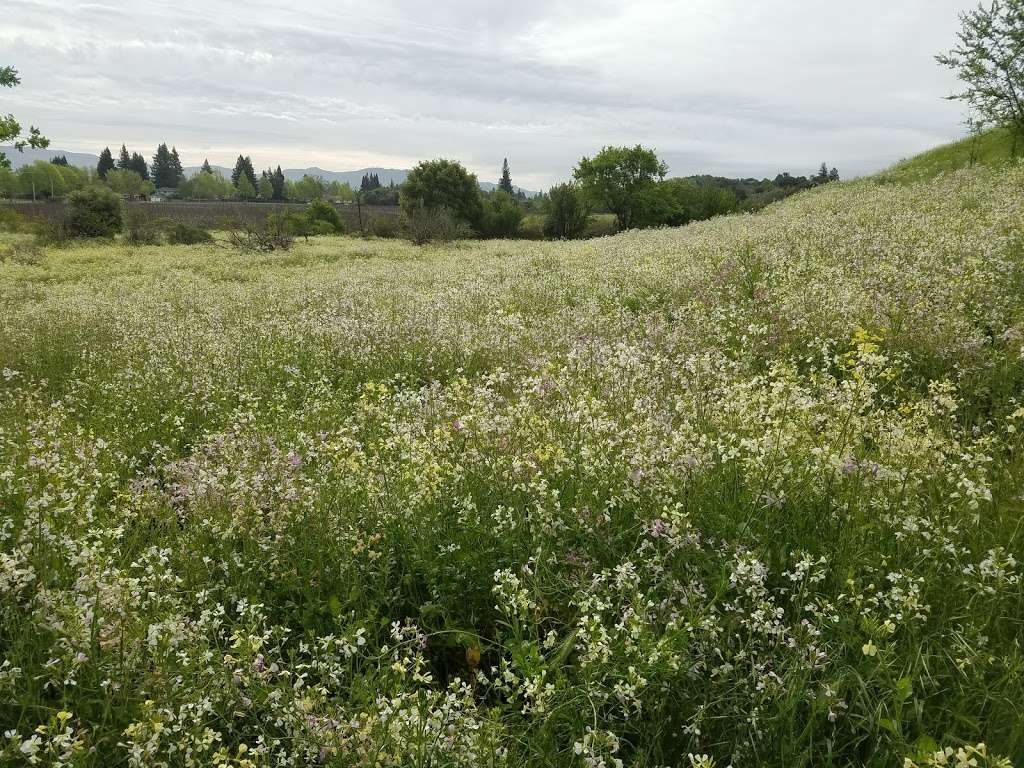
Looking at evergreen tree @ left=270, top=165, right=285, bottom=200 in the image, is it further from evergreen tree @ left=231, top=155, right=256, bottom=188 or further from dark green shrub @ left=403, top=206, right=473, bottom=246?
dark green shrub @ left=403, top=206, right=473, bottom=246

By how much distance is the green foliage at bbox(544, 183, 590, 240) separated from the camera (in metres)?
68.4

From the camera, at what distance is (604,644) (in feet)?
9.20

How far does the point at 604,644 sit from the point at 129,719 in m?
2.26

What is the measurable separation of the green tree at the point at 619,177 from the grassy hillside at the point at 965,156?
37.2 metres

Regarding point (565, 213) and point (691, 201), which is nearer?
point (565, 213)

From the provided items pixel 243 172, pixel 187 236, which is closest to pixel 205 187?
pixel 243 172

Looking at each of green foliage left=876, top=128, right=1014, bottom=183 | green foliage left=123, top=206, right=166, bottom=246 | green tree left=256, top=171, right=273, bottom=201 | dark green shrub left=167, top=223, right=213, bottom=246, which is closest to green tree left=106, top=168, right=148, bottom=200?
green tree left=256, top=171, right=273, bottom=201

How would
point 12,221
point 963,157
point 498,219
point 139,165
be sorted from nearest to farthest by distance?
point 963,157 → point 12,221 → point 498,219 → point 139,165

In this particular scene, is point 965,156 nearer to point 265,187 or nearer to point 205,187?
point 265,187

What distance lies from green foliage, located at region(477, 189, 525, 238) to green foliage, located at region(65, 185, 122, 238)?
3510 centimetres

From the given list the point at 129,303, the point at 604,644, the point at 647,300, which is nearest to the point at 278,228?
the point at 129,303

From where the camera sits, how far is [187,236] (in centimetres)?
4159

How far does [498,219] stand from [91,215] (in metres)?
38.9

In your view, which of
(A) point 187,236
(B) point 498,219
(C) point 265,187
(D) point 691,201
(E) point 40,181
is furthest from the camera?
(C) point 265,187
